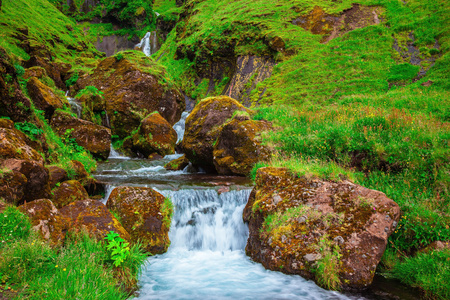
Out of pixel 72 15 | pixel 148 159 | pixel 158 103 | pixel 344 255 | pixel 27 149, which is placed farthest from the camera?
pixel 72 15

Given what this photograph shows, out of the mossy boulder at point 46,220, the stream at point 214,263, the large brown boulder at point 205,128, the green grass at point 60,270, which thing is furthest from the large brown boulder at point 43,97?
the green grass at point 60,270

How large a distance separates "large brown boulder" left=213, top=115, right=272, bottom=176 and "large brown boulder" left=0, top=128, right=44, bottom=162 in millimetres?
7486

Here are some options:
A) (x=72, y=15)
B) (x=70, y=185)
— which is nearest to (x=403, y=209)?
(x=70, y=185)

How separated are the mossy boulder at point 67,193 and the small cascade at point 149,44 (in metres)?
51.9

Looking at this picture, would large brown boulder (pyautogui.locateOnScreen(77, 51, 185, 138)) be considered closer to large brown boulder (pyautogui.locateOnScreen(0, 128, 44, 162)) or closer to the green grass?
large brown boulder (pyautogui.locateOnScreen(0, 128, 44, 162))

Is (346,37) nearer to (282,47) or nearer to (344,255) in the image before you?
(282,47)

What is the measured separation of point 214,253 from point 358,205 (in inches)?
163

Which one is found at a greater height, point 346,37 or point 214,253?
point 346,37

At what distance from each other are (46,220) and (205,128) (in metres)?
9.65

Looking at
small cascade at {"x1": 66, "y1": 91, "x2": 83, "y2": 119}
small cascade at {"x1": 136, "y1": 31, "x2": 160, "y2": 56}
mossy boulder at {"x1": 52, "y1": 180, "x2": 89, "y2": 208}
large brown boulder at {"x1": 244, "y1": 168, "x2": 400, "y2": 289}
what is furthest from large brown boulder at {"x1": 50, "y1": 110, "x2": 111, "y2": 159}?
small cascade at {"x1": 136, "y1": 31, "x2": 160, "y2": 56}

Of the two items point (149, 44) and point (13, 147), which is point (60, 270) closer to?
point (13, 147)

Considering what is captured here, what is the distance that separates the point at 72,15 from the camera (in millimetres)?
61438

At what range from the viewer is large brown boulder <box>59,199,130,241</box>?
541 centimetres

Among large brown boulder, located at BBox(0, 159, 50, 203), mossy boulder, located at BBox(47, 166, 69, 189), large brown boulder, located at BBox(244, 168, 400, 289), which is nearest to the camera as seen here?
large brown boulder, located at BBox(244, 168, 400, 289)
